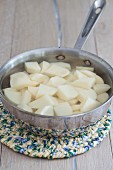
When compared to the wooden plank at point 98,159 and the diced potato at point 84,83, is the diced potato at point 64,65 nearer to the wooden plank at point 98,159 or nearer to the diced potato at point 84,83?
the diced potato at point 84,83

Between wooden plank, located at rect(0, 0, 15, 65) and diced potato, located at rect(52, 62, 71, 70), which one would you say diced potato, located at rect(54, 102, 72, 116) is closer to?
diced potato, located at rect(52, 62, 71, 70)

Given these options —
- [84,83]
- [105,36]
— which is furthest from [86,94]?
[105,36]

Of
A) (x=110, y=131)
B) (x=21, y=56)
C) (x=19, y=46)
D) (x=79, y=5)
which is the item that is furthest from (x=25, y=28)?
(x=110, y=131)

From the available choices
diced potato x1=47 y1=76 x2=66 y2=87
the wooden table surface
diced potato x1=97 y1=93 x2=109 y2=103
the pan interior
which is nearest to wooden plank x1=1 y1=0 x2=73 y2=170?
the wooden table surface

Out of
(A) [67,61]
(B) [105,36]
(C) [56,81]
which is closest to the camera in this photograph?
(C) [56,81]

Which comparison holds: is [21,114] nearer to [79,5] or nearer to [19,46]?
[19,46]

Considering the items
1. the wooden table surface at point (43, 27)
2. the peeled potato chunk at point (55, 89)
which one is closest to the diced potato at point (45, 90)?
the peeled potato chunk at point (55, 89)

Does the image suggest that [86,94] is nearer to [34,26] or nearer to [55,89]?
[55,89]
